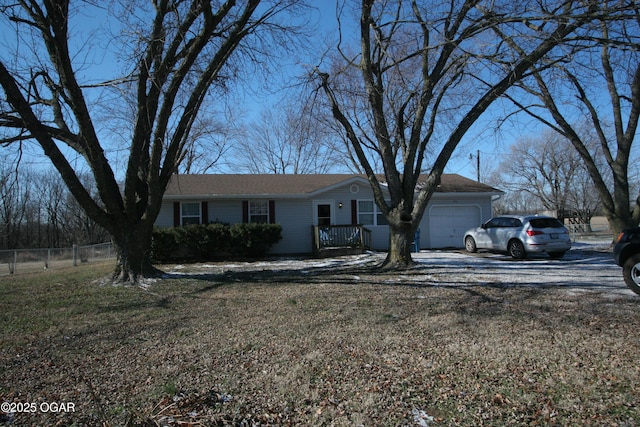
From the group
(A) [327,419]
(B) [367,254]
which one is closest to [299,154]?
(B) [367,254]

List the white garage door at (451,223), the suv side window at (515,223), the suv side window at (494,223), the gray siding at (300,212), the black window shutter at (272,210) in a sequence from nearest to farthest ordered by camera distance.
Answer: the suv side window at (515,223)
the suv side window at (494,223)
the gray siding at (300,212)
the black window shutter at (272,210)
the white garage door at (451,223)

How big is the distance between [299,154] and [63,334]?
29.2m

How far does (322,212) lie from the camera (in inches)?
731

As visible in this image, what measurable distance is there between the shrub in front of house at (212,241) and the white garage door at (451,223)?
289 inches

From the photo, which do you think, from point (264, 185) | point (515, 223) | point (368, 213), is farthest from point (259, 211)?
point (515, 223)

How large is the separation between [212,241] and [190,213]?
2197 mm

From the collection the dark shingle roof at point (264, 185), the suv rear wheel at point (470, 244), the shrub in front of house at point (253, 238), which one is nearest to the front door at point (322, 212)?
the dark shingle roof at point (264, 185)

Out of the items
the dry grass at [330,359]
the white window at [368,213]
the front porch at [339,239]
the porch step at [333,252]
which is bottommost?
the dry grass at [330,359]

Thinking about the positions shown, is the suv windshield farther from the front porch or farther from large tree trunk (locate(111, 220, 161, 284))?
large tree trunk (locate(111, 220, 161, 284))

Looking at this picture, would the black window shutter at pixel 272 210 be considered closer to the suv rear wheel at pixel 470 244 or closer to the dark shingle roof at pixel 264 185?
the dark shingle roof at pixel 264 185

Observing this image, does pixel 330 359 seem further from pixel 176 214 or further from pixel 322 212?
pixel 176 214

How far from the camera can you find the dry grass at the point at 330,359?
3324 millimetres

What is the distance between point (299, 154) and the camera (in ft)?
111

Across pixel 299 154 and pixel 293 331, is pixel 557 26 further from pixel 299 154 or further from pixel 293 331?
pixel 299 154
